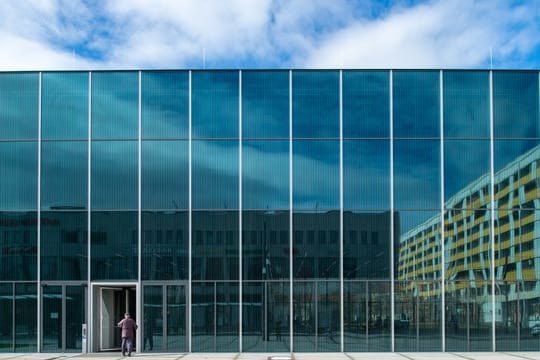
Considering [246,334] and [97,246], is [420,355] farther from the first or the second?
[97,246]

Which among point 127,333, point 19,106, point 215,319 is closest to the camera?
point 127,333

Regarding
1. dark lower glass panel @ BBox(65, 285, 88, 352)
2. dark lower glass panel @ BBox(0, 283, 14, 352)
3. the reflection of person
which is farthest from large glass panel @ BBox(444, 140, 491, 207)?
dark lower glass panel @ BBox(0, 283, 14, 352)

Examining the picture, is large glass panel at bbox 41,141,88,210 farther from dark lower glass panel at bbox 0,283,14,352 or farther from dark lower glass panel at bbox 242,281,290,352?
dark lower glass panel at bbox 242,281,290,352

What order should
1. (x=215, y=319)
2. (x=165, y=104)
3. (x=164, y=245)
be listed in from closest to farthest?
(x=215, y=319)
(x=164, y=245)
(x=165, y=104)

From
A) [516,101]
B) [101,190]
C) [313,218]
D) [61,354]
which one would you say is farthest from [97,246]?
[516,101]

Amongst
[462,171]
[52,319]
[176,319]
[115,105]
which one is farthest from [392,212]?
[52,319]

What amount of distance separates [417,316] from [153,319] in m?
9.94

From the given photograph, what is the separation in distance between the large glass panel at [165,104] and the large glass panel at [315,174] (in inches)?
179

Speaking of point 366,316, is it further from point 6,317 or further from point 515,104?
point 6,317

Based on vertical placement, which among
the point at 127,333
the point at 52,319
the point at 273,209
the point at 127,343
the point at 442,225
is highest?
the point at 273,209

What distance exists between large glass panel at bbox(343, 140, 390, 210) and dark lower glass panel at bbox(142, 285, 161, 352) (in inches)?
312

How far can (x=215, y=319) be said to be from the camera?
27.0 metres

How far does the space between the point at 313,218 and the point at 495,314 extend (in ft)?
25.4

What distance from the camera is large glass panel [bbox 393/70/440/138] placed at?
1091 inches
